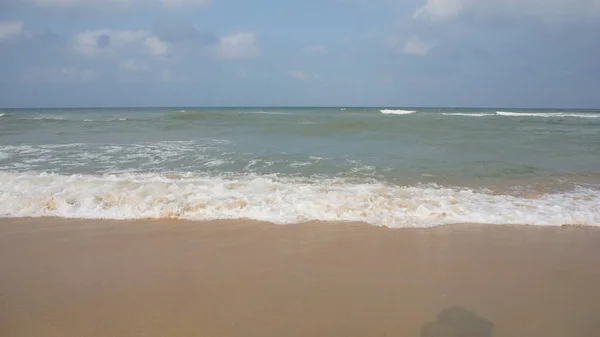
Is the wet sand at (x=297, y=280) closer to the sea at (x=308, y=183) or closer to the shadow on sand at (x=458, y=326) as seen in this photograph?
the shadow on sand at (x=458, y=326)

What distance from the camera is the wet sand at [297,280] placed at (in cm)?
260

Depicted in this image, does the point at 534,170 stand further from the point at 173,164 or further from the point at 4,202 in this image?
the point at 4,202

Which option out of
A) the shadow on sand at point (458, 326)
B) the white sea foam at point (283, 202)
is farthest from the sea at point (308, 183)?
the shadow on sand at point (458, 326)

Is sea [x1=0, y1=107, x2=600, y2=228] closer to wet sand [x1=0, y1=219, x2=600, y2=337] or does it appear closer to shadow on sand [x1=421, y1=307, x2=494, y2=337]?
wet sand [x1=0, y1=219, x2=600, y2=337]

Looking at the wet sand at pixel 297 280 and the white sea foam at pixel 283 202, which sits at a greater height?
the white sea foam at pixel 283 202

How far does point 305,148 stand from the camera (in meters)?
11.1

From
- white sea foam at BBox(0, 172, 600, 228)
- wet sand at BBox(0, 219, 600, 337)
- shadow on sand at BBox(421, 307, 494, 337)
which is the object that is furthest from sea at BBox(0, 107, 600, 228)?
shadow on sand at BBox(421, 307, 494, 337)

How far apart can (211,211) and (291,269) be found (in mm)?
2057

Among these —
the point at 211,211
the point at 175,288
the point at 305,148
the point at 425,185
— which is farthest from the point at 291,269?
the point at 305,148

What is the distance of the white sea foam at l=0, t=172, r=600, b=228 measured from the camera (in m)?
4.91

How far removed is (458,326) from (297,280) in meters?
1.27

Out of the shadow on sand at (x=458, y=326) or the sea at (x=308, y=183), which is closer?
the shadow on sand at (x=458, y=326)

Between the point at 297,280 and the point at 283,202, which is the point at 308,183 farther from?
the point at 297,280

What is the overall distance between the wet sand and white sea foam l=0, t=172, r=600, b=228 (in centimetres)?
38
